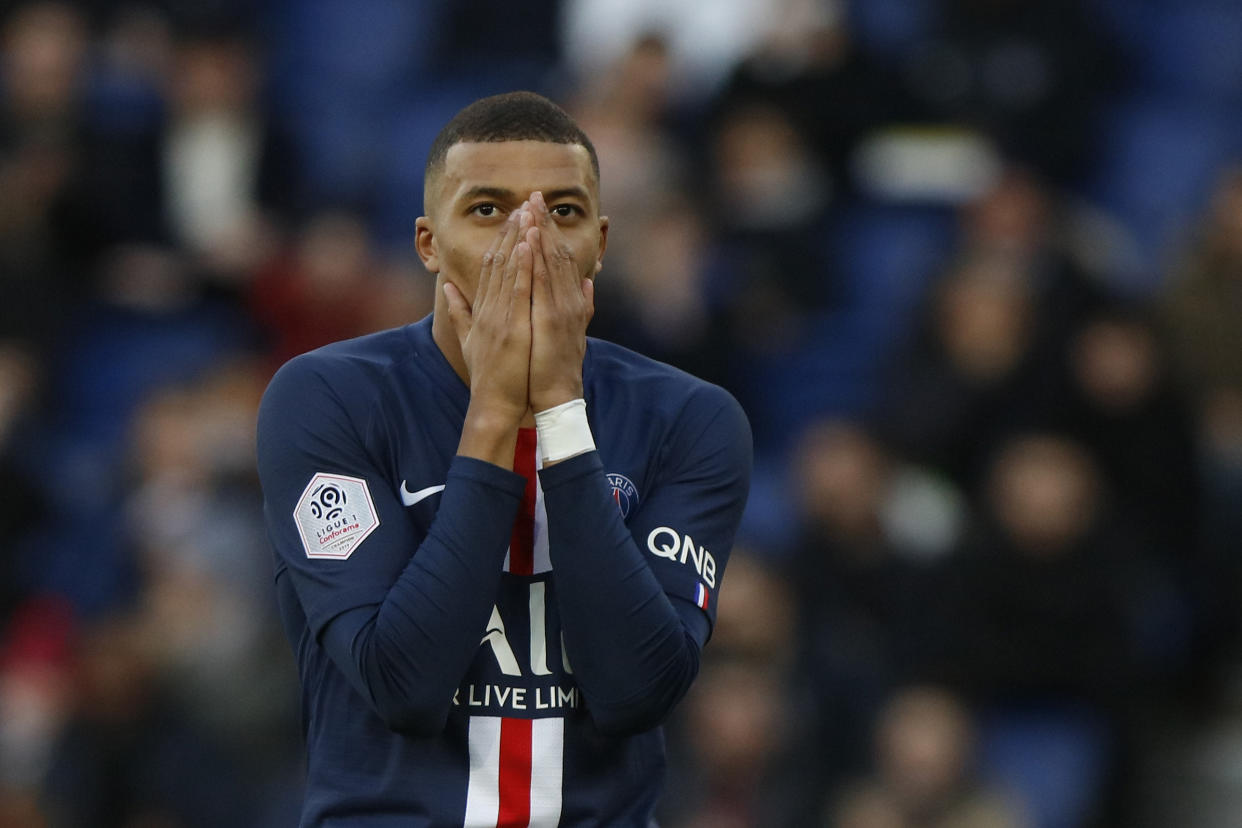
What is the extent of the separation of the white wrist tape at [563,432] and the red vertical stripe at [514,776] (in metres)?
0.41

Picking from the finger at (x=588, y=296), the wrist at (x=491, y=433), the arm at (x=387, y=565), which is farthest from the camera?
the finger at (x=588, y=296)

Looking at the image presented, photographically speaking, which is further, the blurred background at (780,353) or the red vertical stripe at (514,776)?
the blurred background at (780,353)

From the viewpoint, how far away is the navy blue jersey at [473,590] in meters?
2.75

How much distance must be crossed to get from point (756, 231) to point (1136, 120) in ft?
8.36

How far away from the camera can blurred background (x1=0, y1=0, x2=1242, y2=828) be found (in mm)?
7141

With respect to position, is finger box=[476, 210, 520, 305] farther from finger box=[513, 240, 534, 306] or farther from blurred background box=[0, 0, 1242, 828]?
blurred background box=[0, 0, 1242, 828]

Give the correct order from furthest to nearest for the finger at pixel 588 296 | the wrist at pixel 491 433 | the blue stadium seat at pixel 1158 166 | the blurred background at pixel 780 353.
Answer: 1. the blue stadium seat at pixel 1158 166
2. the blurred background at pixel 780 353
3. the finger at pixel 588 296
4. the wrist at pixel 491 433

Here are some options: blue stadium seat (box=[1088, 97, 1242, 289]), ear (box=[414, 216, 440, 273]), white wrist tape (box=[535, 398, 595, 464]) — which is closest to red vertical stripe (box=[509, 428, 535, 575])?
white wrist tape (box=[535, 398, 595, 464])

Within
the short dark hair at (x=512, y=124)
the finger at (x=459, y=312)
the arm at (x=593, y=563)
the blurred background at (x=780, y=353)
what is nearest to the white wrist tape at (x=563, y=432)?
the arm at (x=593, y=563)

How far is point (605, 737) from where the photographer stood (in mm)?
2938

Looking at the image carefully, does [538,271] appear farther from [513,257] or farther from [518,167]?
[518,167]

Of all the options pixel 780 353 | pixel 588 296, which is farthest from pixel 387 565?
pixel 780 353

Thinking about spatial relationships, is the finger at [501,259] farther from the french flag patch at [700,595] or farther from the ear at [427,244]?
the french flag patch at [700,595]

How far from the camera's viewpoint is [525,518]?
9.75 feet
